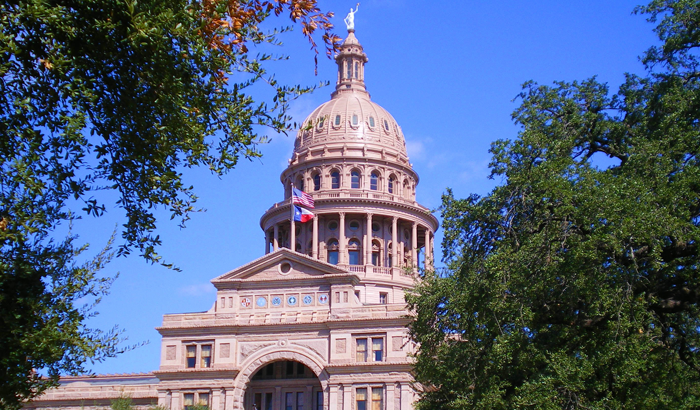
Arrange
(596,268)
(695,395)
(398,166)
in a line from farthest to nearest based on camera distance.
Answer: (398,166), (695,395), (596,268)

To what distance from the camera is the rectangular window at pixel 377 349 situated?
63375 mm

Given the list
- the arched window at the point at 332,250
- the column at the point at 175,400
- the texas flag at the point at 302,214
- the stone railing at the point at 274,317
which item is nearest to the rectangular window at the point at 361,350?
the stone railing at the point at 274,317

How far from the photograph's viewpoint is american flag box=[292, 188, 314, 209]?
270 ft

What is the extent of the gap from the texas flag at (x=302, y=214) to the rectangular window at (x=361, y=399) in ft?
77.1

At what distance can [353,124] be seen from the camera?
92.6m

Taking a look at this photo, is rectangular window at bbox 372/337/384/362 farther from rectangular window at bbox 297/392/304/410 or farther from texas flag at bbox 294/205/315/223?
texas flag at bbox 294/205/315/223

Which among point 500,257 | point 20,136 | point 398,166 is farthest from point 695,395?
point 398,166

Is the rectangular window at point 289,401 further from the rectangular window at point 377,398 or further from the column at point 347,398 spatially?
the rectangular window at point 377,398

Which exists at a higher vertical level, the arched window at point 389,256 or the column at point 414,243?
the column at point 414,243

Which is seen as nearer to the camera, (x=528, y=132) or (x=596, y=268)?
(x=596, y=268)

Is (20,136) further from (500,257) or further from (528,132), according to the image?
(528,132)

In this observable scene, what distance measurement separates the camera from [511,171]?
97.1ft

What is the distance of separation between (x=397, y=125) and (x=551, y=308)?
7005cm

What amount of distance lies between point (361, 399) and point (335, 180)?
31453 millimetres
